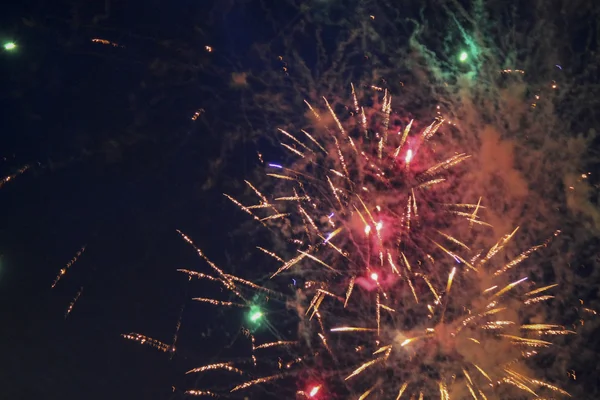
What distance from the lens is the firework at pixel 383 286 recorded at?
148cm

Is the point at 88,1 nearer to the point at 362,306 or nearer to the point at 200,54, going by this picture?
the point at 200,54

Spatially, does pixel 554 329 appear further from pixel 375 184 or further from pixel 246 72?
pixel 246 72

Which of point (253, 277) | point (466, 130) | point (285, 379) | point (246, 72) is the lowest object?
point (285, 379)

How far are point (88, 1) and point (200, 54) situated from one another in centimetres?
44

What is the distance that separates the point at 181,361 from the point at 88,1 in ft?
4.31

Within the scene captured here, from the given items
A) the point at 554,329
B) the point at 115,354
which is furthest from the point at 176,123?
the point at 554,329

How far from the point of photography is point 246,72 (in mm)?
1606

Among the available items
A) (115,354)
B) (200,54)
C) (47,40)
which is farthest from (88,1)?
(115,354)

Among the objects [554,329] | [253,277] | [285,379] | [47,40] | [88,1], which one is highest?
[88,1]

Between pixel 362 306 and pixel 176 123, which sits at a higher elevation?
pixel 176 123

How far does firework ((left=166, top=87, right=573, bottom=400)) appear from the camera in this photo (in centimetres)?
Result: 148

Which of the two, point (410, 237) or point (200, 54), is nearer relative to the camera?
point (410, 237)

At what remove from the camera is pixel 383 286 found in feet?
4.86

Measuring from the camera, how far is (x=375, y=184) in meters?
1.50
